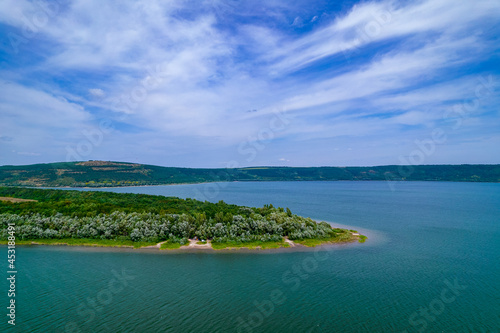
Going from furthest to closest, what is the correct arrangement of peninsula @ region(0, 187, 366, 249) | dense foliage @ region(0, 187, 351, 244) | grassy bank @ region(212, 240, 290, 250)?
dense foliage @ region(0, 187, 351, 244)
peninsula @ region(0, 187, 366, 249)
grassy bank @ region(212, 240, 290, 250)

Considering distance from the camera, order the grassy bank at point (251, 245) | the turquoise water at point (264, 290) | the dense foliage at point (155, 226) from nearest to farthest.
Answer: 1. the turquoise water at point (264, 290)
2. the grassy bank at point (251, 245)
3. the dense foliage at point (155, 226)

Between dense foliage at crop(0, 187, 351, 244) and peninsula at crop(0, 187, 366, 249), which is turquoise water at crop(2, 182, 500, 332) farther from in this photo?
dense foliage at crop(0, 187, 351, 244)

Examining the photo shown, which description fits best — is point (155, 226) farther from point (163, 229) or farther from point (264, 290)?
point (264, 290)

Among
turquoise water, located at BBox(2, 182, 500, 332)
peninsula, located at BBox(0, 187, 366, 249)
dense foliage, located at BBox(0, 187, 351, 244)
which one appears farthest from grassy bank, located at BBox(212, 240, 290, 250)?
turquoise water, located at BBox(2, 182, 500, 332)

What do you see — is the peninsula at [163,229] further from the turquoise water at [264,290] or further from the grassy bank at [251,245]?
the turquoise water at [264,290]

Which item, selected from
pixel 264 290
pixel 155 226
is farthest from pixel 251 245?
pixel 155 226

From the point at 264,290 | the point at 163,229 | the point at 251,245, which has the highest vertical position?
the point at 163,229

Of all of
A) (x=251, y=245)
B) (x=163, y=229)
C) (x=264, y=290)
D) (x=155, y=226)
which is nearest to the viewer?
(x=264, y=290)

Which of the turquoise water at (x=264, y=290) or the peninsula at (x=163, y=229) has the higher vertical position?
the peninsula at (x=163, y=229)

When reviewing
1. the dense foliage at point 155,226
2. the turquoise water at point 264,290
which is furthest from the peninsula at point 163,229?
the turquoise water at point 264,290
